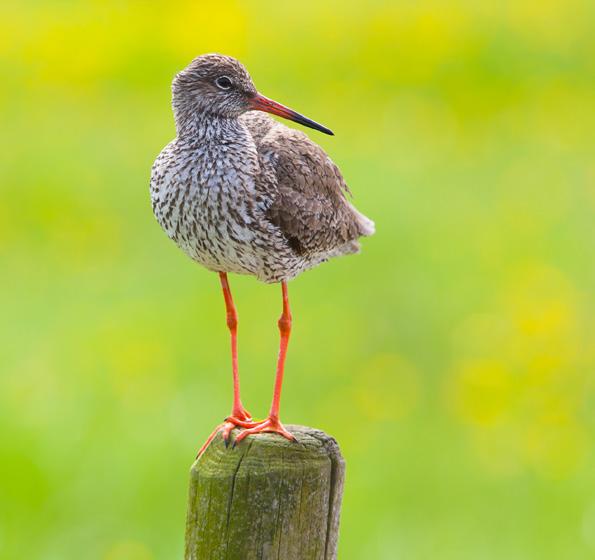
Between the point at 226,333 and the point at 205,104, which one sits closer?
the point at 205,104

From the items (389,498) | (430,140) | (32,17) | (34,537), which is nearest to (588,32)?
(430,140)

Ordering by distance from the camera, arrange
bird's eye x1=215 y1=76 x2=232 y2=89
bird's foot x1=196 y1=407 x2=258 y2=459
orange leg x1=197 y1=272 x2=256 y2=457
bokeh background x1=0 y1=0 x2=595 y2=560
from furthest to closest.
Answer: bokeh background x1=0 y1=0 x2=595 y2=560, bird's eye x1=215 y1=76 x2=232 y2=89, orange leg x1=197 y1=272 x2=256 y2=457, bird's foot x1=196 y1=407 x2=258 y2=459

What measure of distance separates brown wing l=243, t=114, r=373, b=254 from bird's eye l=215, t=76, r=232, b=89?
1.19 feet

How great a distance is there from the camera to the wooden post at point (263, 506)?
4.97 meters

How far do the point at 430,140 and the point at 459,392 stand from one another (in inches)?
220

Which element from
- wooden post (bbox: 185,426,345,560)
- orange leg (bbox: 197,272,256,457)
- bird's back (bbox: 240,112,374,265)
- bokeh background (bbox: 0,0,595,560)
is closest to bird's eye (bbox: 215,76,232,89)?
bird's back (bbox: 240,112,374,265)

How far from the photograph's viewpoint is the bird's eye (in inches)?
252

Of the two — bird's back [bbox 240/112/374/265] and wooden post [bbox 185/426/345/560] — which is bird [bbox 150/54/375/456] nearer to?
bird's back [bbox 240/112/374/265]

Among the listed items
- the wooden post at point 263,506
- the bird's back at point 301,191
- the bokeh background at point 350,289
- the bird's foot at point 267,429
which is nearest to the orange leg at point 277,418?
the bird's foot at point 267,429

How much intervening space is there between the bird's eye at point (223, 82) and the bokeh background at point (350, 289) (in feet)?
13.4

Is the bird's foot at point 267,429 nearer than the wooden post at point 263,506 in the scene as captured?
No

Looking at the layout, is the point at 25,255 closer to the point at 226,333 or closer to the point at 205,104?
the point at 226,333

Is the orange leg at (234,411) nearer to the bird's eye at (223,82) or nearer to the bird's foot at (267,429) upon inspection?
the bird's foot at (267,429)

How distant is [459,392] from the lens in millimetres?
11484
